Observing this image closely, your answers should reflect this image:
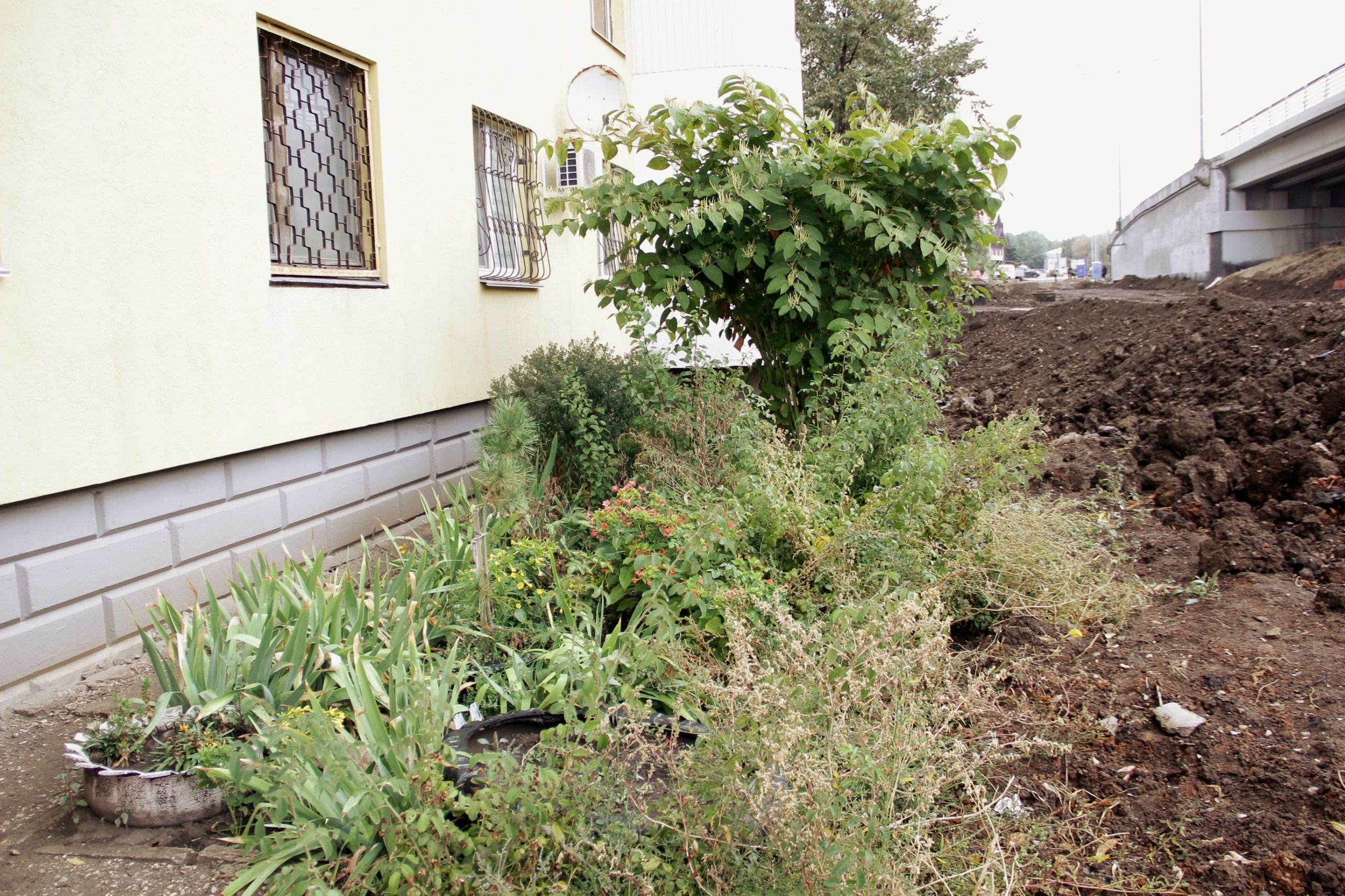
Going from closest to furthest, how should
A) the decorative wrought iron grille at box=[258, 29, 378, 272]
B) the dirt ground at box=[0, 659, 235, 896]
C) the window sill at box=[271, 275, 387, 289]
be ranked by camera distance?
the dirt ground at box=[0, 659, 235, 896] < the window sill at box=[271, 275, 387, 289] < the decorative wrought iron grille at box=[258, 29, 378, 272]

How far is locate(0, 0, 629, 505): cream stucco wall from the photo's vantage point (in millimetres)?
3176

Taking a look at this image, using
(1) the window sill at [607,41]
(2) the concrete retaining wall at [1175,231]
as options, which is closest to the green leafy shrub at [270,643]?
(1) the window sill at [607,41]

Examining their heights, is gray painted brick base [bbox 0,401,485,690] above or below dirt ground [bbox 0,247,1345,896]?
above

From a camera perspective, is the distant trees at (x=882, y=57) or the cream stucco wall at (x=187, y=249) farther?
the distant trees at (x=882, y=57)

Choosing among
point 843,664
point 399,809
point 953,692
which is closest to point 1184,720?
point 953,692

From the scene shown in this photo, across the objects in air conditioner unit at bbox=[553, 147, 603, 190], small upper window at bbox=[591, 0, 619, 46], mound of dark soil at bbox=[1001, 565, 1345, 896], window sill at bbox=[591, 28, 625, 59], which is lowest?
mound of dark soil at bbox=[1001, 565, 1345, 896]

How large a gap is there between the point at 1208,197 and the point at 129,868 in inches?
1429

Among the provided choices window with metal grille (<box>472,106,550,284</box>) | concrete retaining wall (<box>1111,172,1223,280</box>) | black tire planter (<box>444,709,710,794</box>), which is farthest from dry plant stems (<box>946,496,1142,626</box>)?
concrete retaining wall (<box>1111,172,1223,280</box>)

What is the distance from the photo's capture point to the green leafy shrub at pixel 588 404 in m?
5.07

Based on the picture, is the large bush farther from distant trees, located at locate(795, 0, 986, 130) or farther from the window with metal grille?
distant trees, located at locate(795, 0, 986, 130)

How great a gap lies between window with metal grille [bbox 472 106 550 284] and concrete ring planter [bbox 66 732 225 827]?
421 centimetres

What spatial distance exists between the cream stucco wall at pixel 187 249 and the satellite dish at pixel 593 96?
190cm

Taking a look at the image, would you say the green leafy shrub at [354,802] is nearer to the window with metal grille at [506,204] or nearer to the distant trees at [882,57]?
the window with metal grille at [506,204]

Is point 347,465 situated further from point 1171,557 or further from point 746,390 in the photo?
point 1171,557
